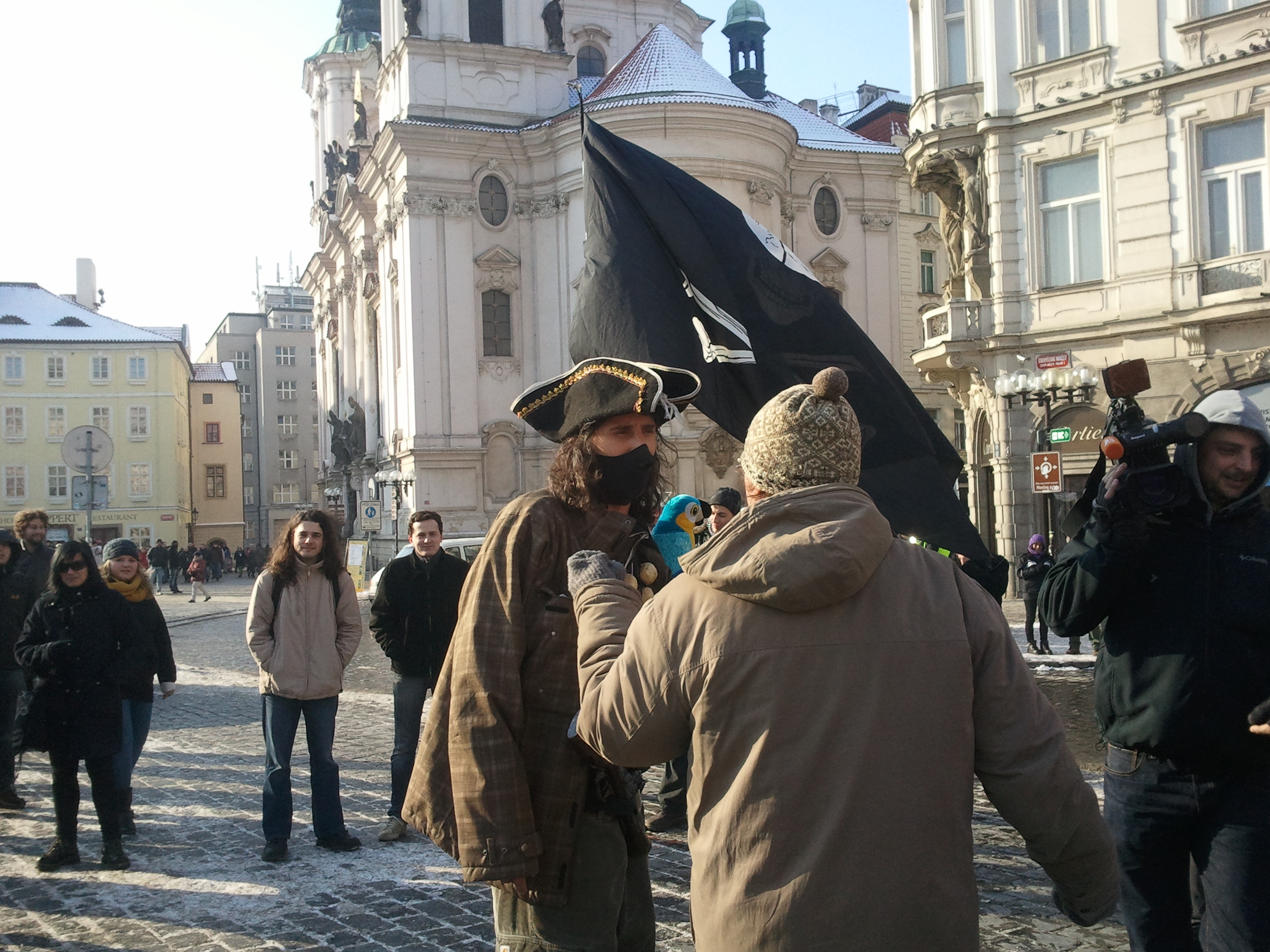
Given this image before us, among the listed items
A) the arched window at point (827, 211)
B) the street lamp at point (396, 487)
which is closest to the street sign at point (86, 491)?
the street lamp at point (396, 487)

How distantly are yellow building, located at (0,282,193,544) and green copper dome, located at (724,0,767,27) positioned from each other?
37661 millimetres

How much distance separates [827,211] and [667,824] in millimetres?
38587

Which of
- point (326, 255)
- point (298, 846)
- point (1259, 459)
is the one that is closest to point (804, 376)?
point (1259, 459)

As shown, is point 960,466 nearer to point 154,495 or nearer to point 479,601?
point 479,601

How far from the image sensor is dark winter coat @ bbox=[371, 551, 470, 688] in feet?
24.7

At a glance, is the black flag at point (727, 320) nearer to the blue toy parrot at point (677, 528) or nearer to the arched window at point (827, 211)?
the blue toy parrot at point (677, 528)

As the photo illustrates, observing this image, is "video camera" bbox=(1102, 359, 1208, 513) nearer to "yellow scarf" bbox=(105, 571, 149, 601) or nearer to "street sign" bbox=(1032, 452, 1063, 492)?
"yellow scarf" bbox=(105, 571, 149, 601)

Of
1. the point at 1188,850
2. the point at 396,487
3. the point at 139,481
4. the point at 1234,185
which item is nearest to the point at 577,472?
the point at 1188,850

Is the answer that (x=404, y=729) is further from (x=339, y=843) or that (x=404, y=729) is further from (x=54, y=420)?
(x=54, y=420)

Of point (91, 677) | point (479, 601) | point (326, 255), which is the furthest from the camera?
point (326, 255)

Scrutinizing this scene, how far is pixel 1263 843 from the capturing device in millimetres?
3459

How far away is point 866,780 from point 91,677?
5711 millimetres

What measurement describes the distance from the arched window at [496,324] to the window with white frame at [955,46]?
18.2m

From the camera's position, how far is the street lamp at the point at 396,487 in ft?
122
